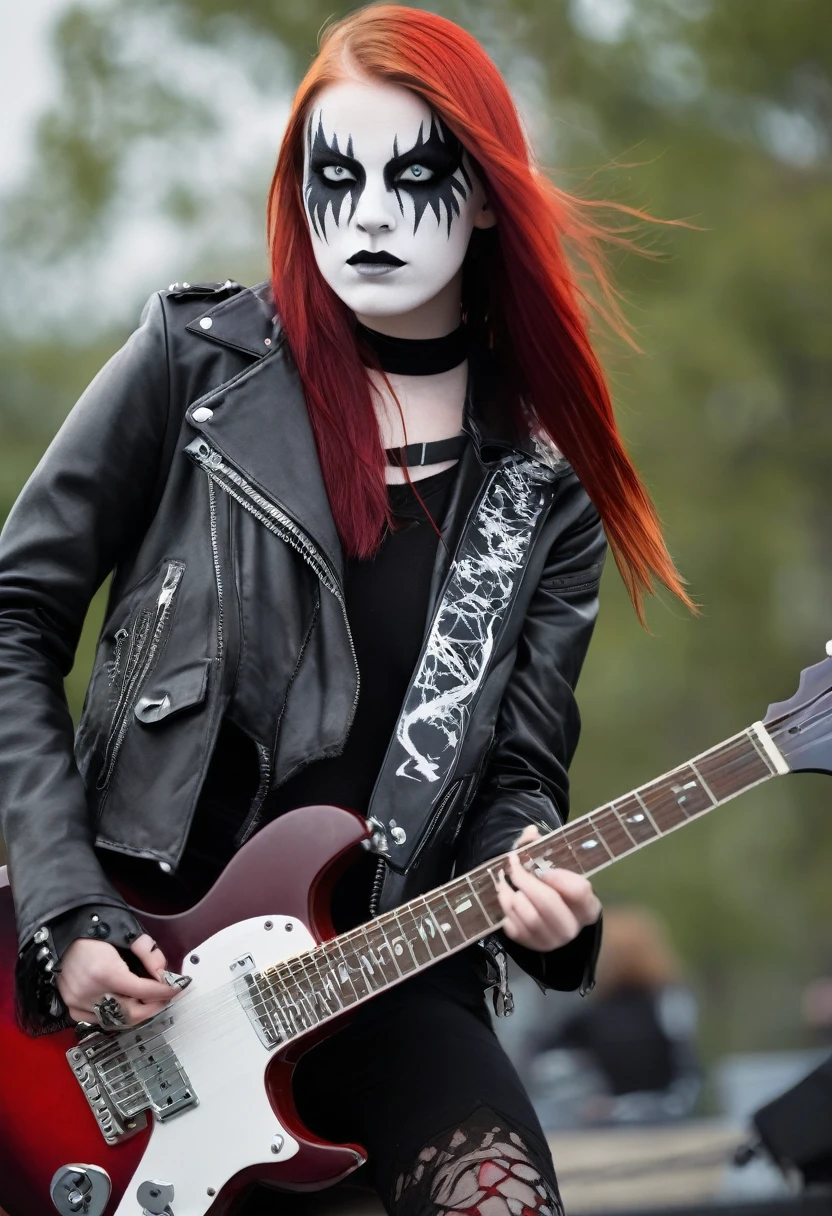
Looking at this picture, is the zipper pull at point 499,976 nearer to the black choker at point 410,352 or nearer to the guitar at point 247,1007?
the guitar at point 247,1007

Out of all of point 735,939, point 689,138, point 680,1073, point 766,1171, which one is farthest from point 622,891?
point 766,1171

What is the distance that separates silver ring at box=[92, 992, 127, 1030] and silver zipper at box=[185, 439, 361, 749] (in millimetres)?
591

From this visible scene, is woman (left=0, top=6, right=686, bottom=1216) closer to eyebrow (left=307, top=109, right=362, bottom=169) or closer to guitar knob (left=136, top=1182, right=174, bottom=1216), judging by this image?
eyebrow (left=307, top=109, right=362, bottom=169)

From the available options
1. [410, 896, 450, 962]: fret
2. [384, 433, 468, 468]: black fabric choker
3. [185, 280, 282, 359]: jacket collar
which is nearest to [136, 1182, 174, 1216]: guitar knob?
[410, 896, 450, 962]: fret

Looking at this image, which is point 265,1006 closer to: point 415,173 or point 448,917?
point 448,917

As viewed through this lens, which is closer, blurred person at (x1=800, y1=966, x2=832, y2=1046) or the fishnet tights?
the fishnet tights

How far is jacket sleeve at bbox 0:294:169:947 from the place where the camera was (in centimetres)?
228

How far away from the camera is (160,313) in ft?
8.48

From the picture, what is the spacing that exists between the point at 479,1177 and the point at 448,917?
1.24 feet

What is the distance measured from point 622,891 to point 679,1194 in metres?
8.55

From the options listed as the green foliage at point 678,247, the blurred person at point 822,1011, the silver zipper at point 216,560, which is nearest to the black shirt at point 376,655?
Result: the silver zipper at point 216,560

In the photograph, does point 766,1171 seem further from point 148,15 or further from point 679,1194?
point 148,15

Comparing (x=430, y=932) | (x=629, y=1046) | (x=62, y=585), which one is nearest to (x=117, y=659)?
(x=62, y=585)

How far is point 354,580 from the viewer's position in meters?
2.57
